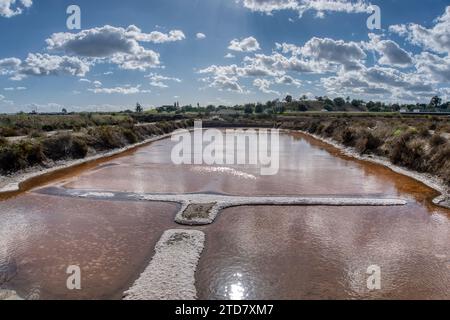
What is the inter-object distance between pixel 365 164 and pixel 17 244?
26.5 metres

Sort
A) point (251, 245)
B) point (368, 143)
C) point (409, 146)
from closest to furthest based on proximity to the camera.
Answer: point (251, 245) → point (409, 146) → point (368, 143)

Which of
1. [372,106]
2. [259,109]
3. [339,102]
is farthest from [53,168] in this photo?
[339,102]

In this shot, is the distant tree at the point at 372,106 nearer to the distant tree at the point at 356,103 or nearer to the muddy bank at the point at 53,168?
the distant tree at the point at 356,103

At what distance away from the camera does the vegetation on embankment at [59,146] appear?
2431cm

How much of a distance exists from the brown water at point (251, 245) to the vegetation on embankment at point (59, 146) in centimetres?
620

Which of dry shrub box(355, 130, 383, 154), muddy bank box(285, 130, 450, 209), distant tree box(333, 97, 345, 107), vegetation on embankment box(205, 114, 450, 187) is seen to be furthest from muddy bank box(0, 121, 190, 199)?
distant tree box(333, 97, 345, 107)

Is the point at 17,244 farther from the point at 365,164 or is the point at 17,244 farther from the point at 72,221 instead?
the point at 365,164

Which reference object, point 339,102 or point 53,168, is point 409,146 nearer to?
point 53,168

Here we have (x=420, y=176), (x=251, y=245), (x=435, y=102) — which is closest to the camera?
(x=251, y=245)

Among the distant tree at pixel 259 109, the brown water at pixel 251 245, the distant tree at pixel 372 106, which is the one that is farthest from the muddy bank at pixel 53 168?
the distant tree at pixel 372 106

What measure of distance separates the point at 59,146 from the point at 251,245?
23.9 m

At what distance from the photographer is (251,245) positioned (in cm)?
1246

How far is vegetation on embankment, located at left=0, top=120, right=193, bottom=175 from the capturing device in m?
24.3

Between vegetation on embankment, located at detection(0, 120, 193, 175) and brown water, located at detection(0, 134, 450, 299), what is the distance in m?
6.20
